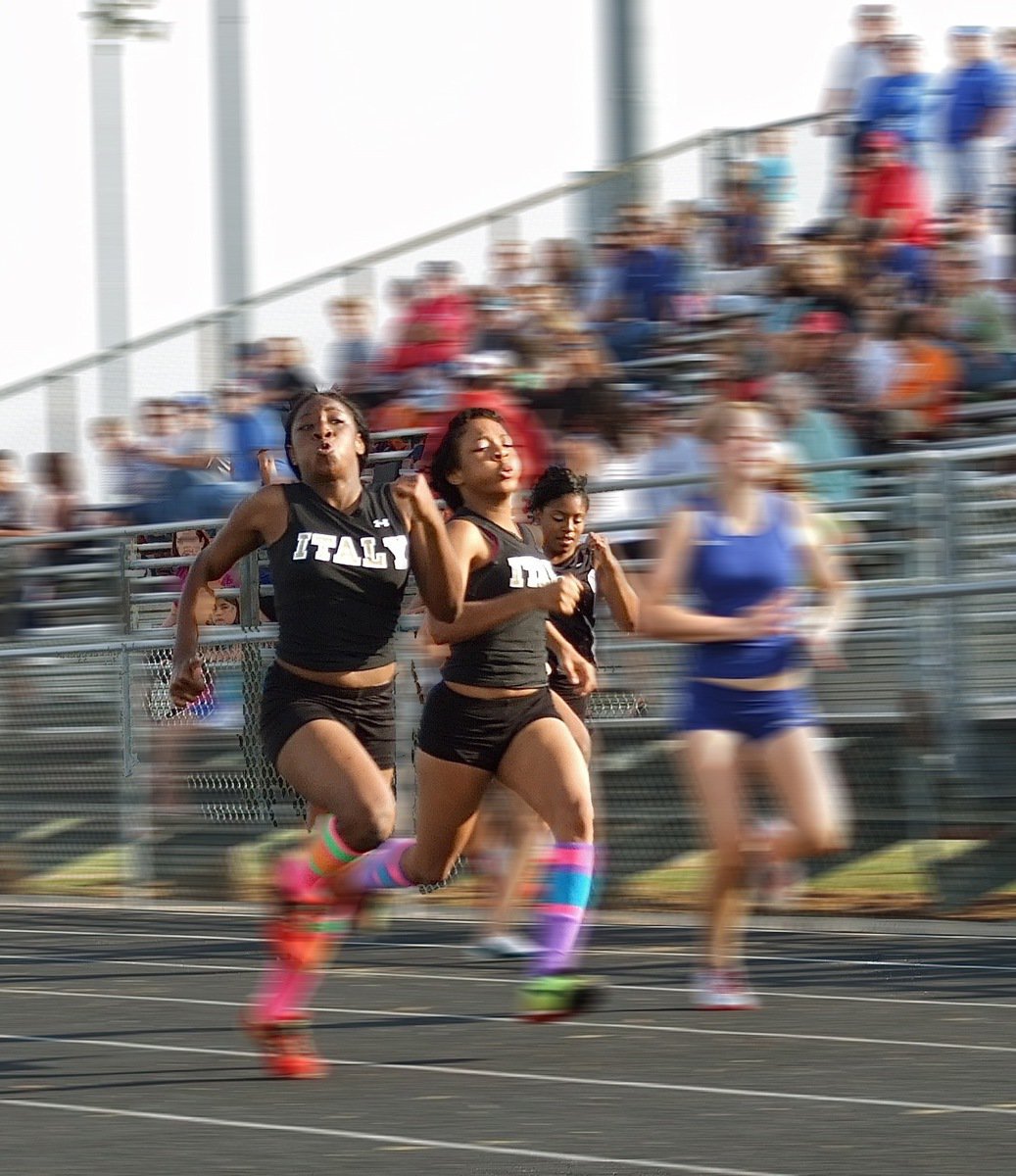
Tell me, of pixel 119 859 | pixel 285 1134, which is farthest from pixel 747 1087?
pixel 119 859

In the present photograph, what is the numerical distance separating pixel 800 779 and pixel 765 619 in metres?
0.50

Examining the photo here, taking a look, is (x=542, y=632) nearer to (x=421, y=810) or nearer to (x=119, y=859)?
(x=421, y=810)

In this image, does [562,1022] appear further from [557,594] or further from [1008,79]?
[1008,79]

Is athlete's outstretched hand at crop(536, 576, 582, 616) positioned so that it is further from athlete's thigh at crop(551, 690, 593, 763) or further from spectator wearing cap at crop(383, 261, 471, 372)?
spectator wearing cap at crop(383, 261, 471, 372)

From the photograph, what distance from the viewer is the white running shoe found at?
995cm

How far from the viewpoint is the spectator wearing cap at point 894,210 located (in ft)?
43.1

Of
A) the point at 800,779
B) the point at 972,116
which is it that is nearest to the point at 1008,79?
the point at 972,116

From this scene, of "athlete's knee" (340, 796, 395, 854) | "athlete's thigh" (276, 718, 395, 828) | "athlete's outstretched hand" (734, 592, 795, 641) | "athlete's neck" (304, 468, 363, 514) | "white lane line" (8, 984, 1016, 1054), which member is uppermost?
"athlete's neck" (304, 468, 363, 514)

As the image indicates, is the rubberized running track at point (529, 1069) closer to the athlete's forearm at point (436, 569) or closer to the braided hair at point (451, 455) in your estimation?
the athlete's forearm at point (436, 569)

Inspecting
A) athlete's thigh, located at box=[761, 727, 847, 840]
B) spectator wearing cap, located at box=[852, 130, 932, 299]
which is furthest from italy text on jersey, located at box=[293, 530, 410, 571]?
spectator wearing cap, located at box=[852, 130, 932, 299]

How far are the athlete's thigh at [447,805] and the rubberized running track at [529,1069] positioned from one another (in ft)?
1.90

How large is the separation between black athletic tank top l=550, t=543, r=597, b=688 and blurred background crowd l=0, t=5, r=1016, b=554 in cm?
155

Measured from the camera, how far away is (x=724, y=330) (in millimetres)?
14156

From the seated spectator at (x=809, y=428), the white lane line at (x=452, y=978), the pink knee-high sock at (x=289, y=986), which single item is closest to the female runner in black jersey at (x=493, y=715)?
the pink knee-high sock at (x=289, y=986)
